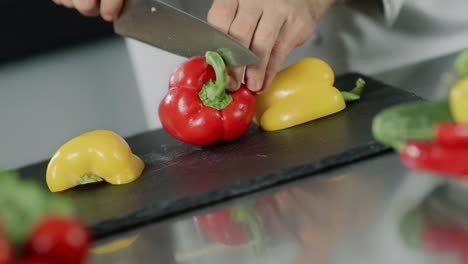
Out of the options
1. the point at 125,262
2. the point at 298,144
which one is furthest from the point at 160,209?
the point at 298,144

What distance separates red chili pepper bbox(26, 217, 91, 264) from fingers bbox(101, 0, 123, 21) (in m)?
0.75

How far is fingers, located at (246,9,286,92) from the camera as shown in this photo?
3.98 ft

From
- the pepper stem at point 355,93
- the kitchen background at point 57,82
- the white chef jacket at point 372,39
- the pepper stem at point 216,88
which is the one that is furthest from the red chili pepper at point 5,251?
the kitchen background at point 57,82

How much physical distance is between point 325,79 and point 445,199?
502 millimetres

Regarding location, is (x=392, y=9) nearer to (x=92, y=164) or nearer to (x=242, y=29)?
(x=242, y=29)

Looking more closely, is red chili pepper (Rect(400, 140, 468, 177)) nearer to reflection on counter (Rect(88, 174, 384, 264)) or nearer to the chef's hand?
reflection on counter (Rect(88, 174, 384, 264))

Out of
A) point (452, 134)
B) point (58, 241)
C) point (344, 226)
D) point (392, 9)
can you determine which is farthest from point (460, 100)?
point (392, 9)

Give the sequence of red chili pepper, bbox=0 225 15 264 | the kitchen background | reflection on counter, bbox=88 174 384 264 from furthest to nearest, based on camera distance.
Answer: the kitchen background → reflection on counter, bbox=88 174 384 264 → red chili pepper, bbox=0 225 15 264

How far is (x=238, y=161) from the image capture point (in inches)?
42.6

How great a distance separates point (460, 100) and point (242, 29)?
0.56 m

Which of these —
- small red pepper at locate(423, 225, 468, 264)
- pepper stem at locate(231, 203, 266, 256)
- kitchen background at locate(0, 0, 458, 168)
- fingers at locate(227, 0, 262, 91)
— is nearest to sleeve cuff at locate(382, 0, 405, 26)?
fingers at locate(227, 0, 262, 91)

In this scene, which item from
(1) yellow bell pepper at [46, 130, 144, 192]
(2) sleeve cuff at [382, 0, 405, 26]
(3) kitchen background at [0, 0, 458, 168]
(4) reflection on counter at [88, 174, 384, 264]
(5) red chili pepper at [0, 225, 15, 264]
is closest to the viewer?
(5) red chili pepper at [0, 225, 15, 264]

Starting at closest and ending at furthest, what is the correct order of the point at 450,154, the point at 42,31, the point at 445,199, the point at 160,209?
the point at 450,154
the point at 445,199
the point at 160,209
the point at 42,31

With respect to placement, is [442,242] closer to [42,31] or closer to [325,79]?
[325,79]
